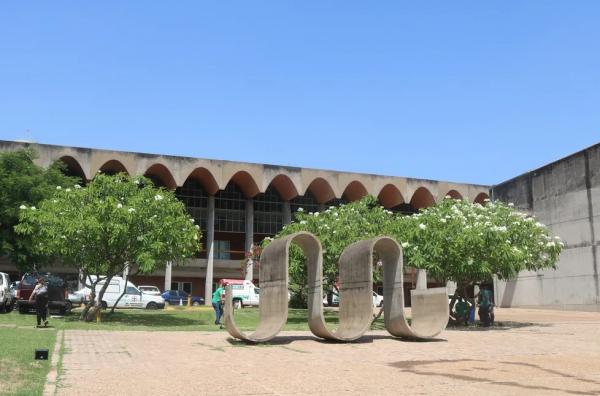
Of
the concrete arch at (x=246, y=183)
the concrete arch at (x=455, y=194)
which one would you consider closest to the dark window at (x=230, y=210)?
the concrete arch at (x=246, y=183)

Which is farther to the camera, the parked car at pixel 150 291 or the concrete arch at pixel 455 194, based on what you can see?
the concrete arch at pixel 455 194

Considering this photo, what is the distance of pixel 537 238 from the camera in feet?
67.8

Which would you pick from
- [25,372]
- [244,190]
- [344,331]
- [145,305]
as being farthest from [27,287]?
[244,190]

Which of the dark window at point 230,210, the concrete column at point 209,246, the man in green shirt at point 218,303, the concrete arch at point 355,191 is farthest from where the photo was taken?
the dark window at point 230,210

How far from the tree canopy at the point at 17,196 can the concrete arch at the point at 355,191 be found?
28.2 metres

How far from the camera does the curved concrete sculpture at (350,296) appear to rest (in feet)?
45.5

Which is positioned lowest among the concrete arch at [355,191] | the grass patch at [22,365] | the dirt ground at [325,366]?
the dirt ground at [325,366]

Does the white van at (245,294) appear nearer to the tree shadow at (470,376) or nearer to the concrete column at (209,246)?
the concrete column at (209,246)

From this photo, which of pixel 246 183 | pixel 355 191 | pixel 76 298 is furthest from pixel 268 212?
pixel 76 298

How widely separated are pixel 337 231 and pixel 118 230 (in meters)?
8.03

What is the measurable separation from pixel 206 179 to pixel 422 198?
19772 millimetres

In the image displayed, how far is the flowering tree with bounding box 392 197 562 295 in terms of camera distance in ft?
61.9

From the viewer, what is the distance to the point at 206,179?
48.2 meters

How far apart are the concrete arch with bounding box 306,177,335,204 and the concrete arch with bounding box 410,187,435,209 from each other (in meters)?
8.27
